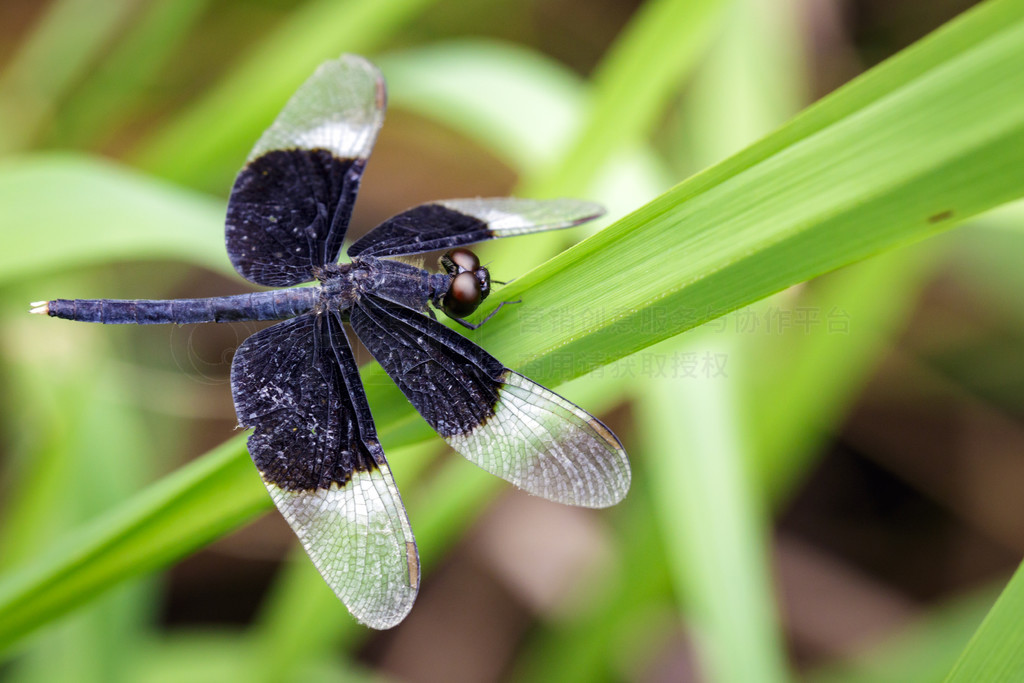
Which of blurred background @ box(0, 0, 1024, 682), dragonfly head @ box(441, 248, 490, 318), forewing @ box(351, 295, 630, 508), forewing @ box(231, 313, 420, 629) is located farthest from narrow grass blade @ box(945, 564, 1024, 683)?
dragonfly head @ box(441, 248, 490, 318)

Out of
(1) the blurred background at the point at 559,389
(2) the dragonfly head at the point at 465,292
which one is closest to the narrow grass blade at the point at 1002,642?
(1) the blurred background at the point at 559,389

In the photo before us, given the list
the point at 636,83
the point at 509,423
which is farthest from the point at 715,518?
the point at 636,83

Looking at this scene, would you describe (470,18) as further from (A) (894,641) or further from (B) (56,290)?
(A) (894,641)

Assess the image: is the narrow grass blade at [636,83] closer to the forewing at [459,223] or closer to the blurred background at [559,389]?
the blurred background at [559,389]

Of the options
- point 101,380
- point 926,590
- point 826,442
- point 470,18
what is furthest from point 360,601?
point 470,18

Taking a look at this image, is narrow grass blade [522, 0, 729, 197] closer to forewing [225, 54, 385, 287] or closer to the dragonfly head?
the dragonfly head

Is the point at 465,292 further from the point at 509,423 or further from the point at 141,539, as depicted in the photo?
the point at 141,539
